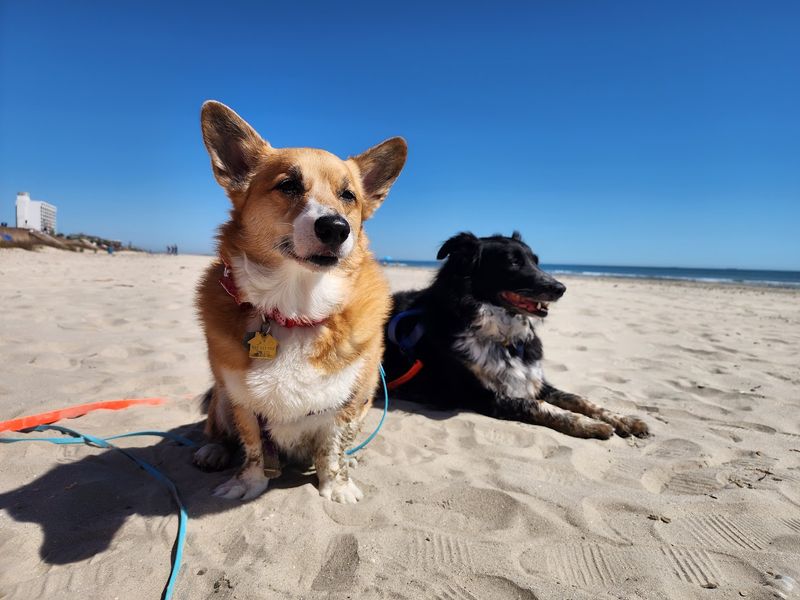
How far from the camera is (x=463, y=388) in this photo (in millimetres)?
3486

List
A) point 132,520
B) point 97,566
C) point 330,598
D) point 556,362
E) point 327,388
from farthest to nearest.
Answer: point 556,362 → point 327,388 → point 132,520 → point 97,566 → point 330,598

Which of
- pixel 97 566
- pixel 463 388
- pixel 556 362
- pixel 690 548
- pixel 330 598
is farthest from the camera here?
pixel 556 362

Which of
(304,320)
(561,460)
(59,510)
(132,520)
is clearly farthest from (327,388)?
(561,460)

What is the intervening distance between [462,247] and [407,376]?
1.28m

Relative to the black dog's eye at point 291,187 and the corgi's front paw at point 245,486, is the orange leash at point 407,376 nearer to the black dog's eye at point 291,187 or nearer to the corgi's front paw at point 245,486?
the corgi's front paw at point 245,486

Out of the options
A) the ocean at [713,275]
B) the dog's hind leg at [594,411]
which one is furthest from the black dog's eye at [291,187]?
the ocean at [713,275]

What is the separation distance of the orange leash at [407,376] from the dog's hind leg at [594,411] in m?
1.06

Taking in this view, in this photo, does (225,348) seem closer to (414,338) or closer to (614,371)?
(414,338)

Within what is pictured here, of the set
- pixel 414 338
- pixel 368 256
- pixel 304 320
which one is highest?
pixel 368 256

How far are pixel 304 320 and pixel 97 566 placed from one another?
1.22 m

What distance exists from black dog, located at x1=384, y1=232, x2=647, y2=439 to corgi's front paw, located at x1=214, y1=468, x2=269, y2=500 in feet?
5.68

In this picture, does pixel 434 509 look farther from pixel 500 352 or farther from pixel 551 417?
pixel 500 352

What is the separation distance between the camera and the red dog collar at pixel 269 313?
2.04 meters

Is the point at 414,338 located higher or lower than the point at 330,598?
higher
